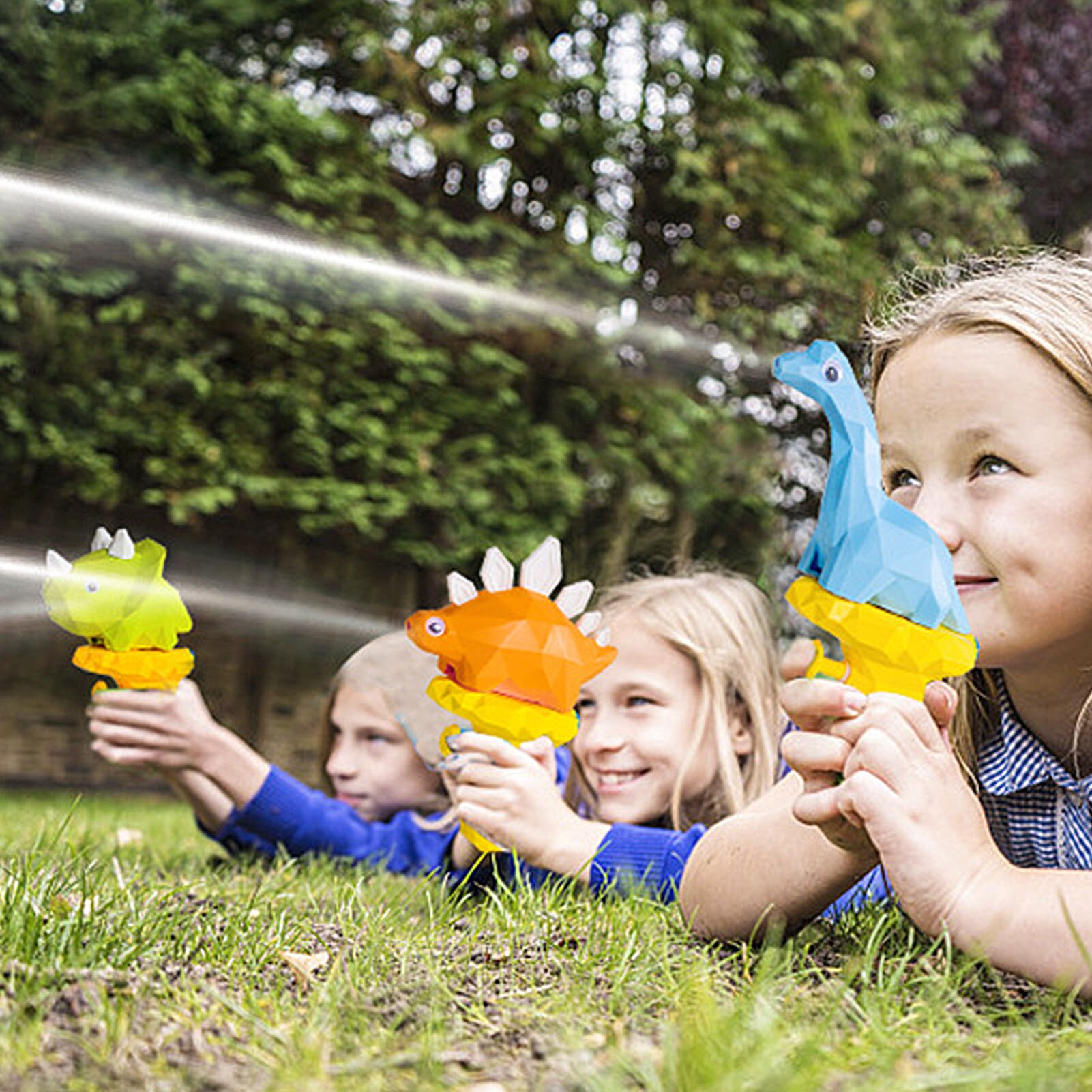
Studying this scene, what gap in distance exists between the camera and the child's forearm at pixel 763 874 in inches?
64.1

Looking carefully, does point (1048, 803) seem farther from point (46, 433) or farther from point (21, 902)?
point (46, 433)

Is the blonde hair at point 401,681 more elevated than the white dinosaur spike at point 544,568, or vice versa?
the white dinosaur spike at point 544,568

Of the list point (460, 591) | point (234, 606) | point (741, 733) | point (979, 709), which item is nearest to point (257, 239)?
point (234, 606)

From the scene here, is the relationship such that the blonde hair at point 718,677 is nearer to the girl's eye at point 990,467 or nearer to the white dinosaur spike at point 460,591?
the white dinosaur spike at point 460,591

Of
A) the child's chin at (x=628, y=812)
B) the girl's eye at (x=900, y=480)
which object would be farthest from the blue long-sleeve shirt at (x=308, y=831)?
the girl's eye at (x=900, y=480)

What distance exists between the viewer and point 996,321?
6.20ft

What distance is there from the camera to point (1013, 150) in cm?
1137

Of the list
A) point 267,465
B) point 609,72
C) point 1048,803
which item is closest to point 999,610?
point 1048,803

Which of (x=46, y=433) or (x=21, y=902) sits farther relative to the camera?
(x=46, y=433)

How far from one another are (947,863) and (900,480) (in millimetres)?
653

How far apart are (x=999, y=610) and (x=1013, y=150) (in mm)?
10804

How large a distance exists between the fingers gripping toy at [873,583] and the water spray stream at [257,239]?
23.2 ft

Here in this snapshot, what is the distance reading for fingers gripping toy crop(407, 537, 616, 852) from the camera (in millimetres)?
2146

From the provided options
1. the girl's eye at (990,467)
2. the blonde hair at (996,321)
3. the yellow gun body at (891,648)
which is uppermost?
the blonde hair at (996,321)
